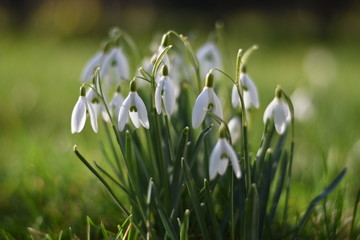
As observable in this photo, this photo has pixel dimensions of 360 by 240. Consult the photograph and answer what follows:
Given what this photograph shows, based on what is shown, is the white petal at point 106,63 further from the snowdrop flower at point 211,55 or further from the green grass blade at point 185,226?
the green grass blade at point 185,226

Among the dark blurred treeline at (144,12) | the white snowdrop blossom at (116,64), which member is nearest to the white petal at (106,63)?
the white snowdrop blossom at (116,64)

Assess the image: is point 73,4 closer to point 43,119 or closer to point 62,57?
point 62,57

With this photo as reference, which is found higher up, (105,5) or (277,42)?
(105,5)

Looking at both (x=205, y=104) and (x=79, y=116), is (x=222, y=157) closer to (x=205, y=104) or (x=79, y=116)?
(x=205, y=104)

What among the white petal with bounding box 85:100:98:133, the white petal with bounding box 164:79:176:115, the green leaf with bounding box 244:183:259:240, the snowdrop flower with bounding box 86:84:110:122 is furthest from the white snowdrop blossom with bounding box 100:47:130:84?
the green leaf with bounding box 244:183:259:240

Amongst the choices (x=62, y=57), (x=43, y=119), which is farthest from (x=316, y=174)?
(x=62, y=57)

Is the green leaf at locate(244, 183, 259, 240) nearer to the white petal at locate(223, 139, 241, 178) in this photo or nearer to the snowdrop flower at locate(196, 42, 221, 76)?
the white petal at locate(223, 139, 241, 178)

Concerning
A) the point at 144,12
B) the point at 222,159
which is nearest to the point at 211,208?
the point at 222,159
